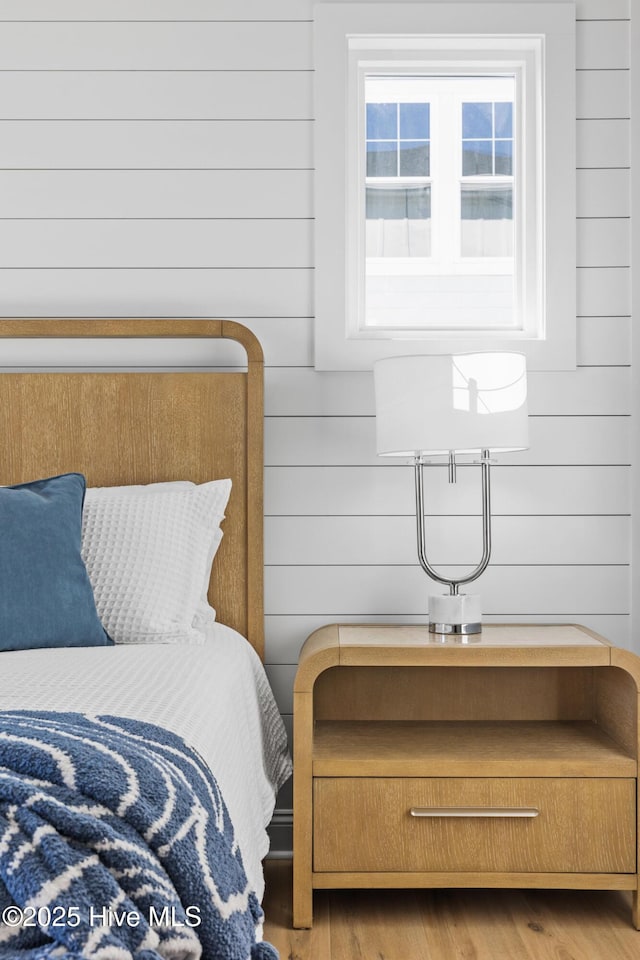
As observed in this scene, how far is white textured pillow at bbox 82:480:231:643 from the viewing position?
177 cm

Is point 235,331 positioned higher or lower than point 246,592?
higher

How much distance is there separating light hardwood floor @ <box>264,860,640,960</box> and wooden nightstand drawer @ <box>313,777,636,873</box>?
13 centimetres

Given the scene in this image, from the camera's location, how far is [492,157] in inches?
89.0

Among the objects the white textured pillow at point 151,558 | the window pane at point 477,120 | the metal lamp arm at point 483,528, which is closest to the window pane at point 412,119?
the window pane at point 477,120

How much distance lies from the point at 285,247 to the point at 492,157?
65cm

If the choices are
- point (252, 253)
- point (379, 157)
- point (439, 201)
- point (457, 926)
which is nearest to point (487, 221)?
point (439, 201)

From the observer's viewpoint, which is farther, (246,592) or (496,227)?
(496,227)

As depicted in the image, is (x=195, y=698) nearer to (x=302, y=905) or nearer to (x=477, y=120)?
(x=302, y=905)

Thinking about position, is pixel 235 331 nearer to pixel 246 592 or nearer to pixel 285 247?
pixel 285 247

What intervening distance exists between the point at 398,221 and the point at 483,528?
0.90 meters

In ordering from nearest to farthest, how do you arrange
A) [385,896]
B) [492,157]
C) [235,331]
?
[385,896]
[235,331]
[492,157]

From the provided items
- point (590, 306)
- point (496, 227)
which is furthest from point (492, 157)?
point (590, 306)

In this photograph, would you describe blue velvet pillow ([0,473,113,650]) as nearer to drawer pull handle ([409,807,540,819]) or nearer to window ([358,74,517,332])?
drawer pull handle ([409,807,540,819])

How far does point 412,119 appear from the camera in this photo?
7.41 feet
